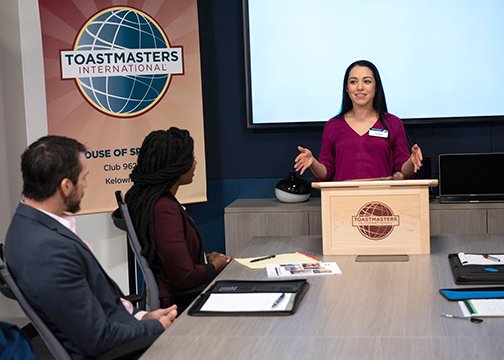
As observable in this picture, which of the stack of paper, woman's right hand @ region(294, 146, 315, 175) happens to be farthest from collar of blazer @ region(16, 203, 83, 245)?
woman's right hand @ region(294, 146, 315, 175)

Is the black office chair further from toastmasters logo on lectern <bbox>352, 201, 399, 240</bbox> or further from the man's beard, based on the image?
toastmasters logo on lectern <bbox>352, 201, 399, 240</bbox>

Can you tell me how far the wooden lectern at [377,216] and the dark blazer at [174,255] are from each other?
0.62 metres

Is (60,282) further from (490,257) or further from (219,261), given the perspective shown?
(490,257)

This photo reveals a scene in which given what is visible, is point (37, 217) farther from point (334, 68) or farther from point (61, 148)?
point (334, 68)

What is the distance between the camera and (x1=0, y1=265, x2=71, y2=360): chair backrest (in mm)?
1606

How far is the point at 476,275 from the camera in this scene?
6.97ft

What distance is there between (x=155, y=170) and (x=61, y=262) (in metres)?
0.90

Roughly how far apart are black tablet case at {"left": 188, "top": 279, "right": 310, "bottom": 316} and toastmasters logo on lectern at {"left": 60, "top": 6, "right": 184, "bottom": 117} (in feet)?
7.58

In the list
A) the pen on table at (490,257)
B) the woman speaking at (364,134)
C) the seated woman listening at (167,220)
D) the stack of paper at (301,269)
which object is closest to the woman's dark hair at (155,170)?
the seated woman listening at (167,220)

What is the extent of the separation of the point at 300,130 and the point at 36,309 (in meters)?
3.16

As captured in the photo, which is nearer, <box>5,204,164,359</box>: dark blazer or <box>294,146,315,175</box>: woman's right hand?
<box>5,204,164,359</box>: dark blazer

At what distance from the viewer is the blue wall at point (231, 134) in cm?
461

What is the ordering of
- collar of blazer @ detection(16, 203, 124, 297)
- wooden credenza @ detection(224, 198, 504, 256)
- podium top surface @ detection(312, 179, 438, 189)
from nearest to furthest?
1. collar of blazer @ detection(16, 203, 124, 297)
2. podium top surface @ detection(312, 179, 438, 189)
3. wooden credenza @ detection(224, 198, 504, 256)

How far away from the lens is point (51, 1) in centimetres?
398
